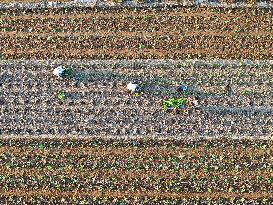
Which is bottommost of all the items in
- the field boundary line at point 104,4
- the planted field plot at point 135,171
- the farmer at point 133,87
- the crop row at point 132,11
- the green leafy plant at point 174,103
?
the planted field plot at point 135,171

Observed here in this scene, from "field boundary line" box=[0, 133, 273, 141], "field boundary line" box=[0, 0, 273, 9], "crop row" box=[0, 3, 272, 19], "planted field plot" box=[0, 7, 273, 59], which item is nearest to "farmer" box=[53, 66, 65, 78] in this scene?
"planted field plot" box=[0, 7, 273, 59]

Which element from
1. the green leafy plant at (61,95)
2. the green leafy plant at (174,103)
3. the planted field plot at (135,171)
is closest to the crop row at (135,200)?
the planted field plot at (135,171)

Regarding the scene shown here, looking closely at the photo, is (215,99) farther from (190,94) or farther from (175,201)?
(175,201)

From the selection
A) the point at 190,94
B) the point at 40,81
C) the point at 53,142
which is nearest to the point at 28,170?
the point at 53,142

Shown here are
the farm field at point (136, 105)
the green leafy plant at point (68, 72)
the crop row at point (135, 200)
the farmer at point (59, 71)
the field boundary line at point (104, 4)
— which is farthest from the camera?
the field boundary line at point (104, 4)

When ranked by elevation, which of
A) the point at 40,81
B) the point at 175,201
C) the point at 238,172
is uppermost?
the point at 40,81

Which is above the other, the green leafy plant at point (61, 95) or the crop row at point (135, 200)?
the green leafy plant at point (61, 95)

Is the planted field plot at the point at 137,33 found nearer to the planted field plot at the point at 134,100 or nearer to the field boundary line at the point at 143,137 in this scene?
the planted field plot at the point at 134,100
